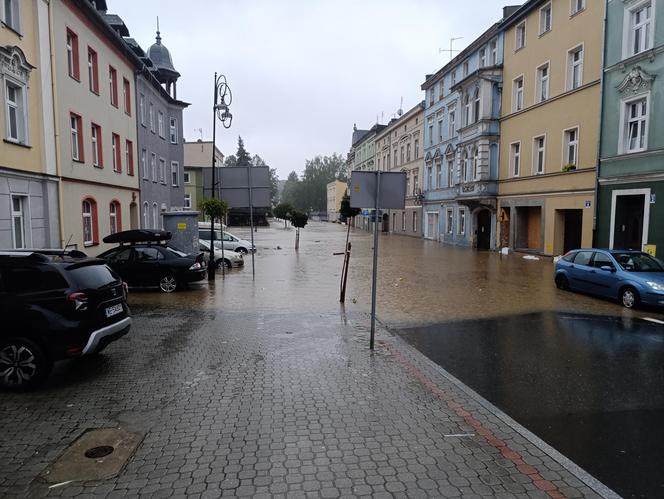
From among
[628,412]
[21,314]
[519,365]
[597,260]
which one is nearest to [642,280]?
[597,260]

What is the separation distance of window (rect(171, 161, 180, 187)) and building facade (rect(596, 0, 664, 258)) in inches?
1046

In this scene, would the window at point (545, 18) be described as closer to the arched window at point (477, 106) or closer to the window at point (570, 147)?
the window at point (570, 147)

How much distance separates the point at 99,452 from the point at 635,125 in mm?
21232

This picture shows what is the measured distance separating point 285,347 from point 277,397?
2.33m

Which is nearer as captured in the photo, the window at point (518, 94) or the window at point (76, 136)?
the window at point (76, 136)

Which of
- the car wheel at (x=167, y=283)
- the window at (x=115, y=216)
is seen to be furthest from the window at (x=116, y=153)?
the car wheel at (x=167, y=283)

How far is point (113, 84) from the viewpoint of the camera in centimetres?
2262

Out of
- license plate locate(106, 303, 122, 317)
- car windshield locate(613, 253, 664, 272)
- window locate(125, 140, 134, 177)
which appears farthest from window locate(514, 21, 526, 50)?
license plate locate(106, 303, 122, 317)

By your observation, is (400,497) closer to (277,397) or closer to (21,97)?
(277,397)

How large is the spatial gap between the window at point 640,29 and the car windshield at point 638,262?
963cm

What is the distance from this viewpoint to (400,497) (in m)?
3.58

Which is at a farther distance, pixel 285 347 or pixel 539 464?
pixel 285 347

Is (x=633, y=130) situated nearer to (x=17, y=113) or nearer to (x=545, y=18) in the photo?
(x=545, y=18)

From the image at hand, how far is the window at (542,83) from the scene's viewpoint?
25.2 m
